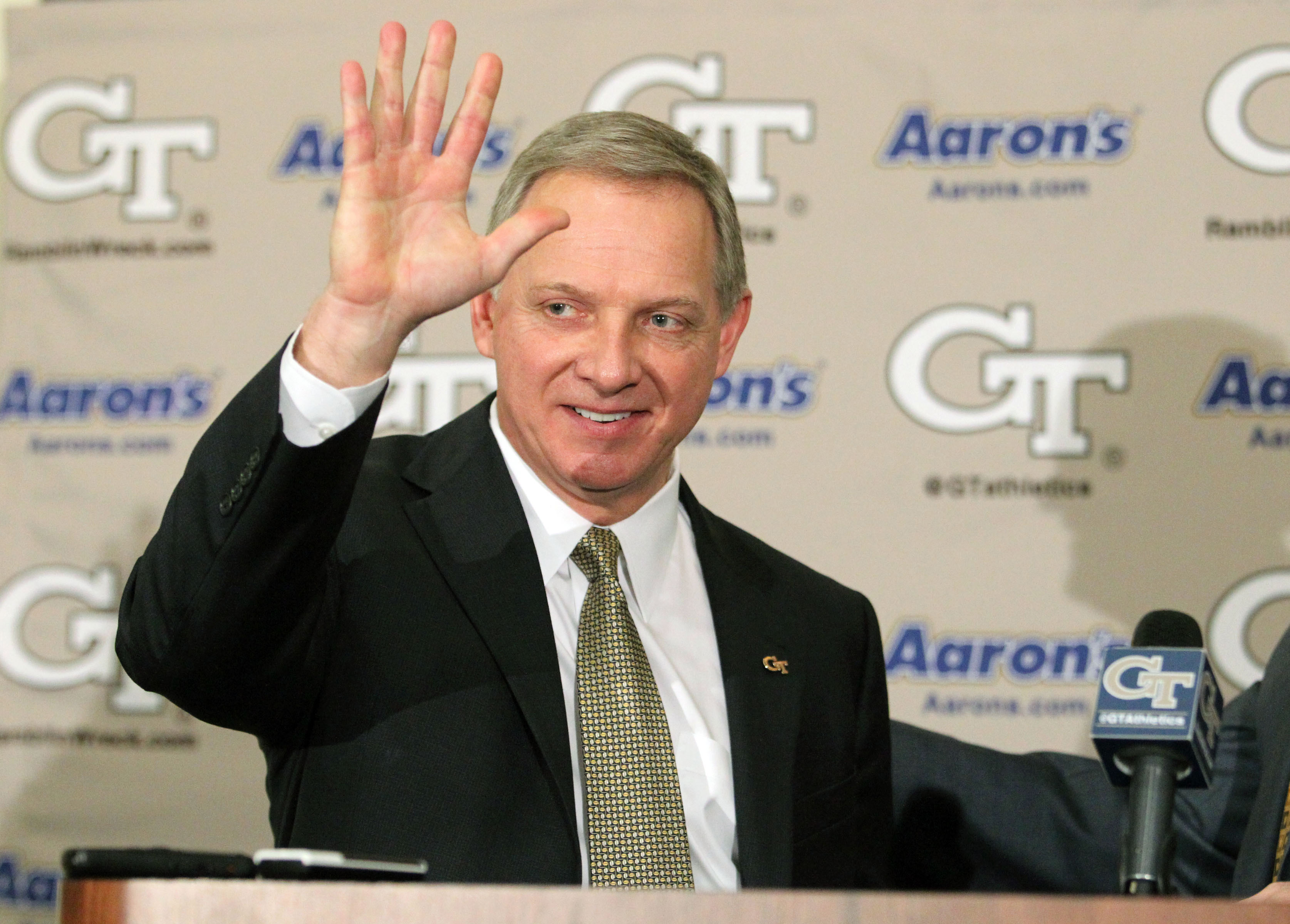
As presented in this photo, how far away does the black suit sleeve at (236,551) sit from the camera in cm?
155

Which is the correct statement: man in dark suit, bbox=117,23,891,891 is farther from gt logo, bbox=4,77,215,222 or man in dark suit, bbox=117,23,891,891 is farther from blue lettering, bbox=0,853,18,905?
blue lettering, bbox=0,853,18,905

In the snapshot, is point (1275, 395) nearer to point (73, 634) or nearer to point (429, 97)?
point (429, 97)

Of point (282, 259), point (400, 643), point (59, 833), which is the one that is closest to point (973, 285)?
point (282, 259)

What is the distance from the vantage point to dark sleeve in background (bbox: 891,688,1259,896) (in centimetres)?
272

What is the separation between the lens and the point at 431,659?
76.7 inches

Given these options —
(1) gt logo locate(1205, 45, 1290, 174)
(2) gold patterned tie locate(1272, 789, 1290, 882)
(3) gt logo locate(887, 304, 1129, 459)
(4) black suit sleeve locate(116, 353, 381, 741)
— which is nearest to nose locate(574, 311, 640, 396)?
(4) black suit sleeve locate(116, 353, 381, 741)

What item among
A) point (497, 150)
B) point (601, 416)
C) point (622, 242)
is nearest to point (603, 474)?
point (601, 416)

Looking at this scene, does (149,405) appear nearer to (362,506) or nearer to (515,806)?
(362,506)

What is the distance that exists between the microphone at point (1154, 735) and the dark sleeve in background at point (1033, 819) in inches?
40.5

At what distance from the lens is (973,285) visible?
351 cm

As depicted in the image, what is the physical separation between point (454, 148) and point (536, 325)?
48 centimetres

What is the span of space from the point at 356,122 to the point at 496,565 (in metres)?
0.71

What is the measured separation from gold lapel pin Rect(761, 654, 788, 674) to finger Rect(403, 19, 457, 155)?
3.22 ft

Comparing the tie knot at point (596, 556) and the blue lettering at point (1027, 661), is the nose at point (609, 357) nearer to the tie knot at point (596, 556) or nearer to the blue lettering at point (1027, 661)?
the tie knot at point (596, 556)
